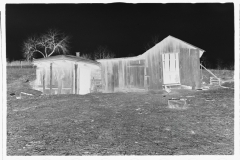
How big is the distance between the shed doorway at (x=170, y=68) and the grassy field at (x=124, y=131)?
553 centimetres

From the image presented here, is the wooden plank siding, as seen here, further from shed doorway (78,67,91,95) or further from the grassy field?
the grassy field

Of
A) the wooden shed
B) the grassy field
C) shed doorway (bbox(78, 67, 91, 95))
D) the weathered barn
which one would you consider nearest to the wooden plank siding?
the weathered barn

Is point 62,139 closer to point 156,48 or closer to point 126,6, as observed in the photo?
point 126,6

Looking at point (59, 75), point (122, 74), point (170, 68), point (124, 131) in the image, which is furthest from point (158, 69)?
point (124, 131)

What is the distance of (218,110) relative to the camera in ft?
29.2

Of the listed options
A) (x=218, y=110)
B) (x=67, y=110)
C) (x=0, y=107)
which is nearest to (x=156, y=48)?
(x=218, y=110)

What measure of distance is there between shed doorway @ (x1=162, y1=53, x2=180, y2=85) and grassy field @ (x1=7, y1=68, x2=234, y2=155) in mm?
5533

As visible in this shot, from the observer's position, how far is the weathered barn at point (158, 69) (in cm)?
1471

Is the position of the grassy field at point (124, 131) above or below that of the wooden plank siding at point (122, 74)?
below

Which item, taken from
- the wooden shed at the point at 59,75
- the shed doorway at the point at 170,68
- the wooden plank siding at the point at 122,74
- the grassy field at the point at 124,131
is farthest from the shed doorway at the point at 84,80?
the grassy field at the point at 124,131

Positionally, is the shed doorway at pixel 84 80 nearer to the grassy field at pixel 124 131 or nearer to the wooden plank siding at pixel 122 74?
the wooden plank siding at pixel 122 74

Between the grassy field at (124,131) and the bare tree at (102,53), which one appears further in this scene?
the bare tree at (102,53)

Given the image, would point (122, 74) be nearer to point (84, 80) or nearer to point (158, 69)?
point (158, 69)

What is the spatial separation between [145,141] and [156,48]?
1073 cm
